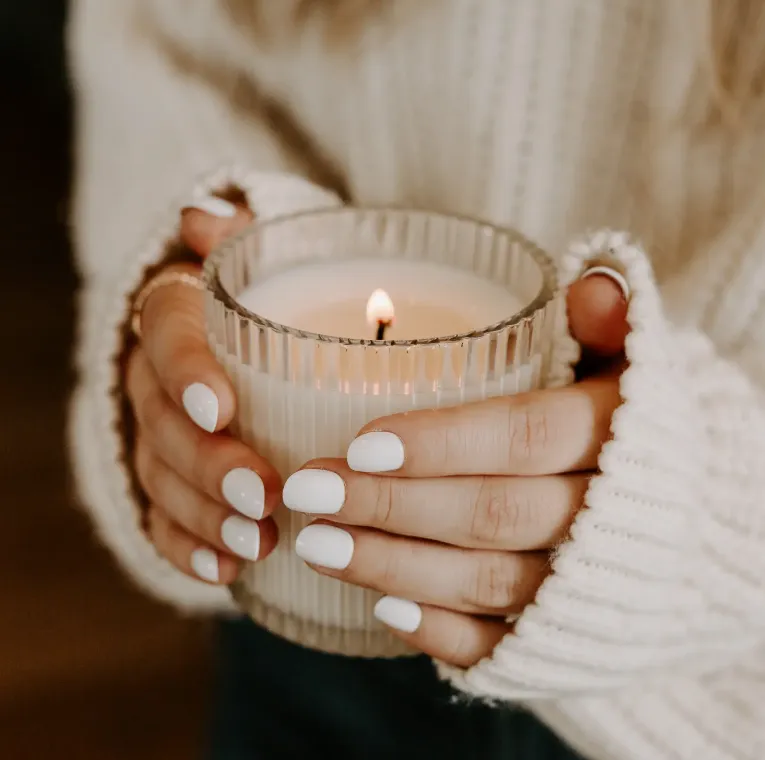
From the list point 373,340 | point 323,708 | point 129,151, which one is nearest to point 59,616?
point 323,708

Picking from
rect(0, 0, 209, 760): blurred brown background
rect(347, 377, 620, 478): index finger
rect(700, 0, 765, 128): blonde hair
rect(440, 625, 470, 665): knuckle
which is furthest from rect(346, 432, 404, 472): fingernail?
rect(0, 0, 209, 760): blurred brown background

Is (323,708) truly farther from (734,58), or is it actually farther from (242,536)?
(734,58)

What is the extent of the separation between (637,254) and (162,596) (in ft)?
1.56

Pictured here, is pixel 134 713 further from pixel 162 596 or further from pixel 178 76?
pixel 178 76

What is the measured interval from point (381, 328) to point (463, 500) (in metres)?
0.09

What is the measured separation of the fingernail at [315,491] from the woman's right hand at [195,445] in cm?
3

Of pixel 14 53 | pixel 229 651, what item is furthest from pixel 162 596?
pixel 14 53

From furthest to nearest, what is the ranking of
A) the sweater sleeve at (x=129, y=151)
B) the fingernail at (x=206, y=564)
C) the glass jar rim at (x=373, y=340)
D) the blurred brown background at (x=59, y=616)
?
the blurred brown background at (x=59, y=616)
the sweater sleeve at (x=129, y=151)
the fingernail at (x=206, y=564)
the glass jar rim at (x=373, y=340)

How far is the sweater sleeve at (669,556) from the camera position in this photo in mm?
373

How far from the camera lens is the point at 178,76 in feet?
2.53

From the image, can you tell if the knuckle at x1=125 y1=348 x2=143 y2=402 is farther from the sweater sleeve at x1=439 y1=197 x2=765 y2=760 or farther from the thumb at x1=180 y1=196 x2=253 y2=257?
the sweater sleeve at x1=439 y1=197 x2=765 y2=760

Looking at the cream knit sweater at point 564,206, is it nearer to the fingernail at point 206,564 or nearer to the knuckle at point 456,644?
the knuckle at point 456,644

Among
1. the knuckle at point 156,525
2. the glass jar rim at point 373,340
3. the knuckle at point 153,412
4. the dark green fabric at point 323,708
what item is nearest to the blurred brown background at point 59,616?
the dark green fabric at point 323,708

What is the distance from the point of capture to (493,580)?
39 centimetres
